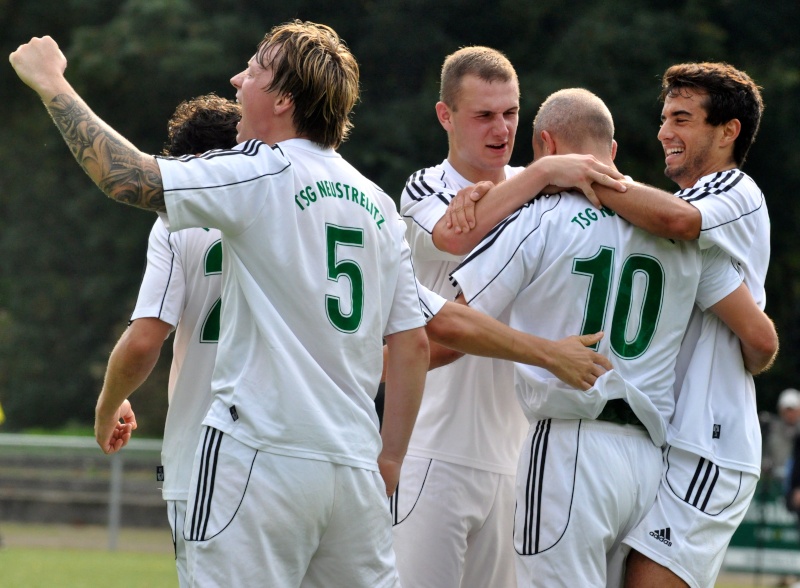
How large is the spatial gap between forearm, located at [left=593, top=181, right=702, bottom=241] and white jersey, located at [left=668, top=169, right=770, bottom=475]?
62 mm

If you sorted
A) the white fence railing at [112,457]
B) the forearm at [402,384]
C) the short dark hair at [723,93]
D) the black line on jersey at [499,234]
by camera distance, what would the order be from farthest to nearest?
1. the white fence railing at [112,457]
2. the short dark hair at [723,93]
3. the black line on jersey at [499,234]
4. the forearm at [402,384]

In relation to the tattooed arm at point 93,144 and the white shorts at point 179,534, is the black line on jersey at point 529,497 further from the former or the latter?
the tattooed arm at point 93,144

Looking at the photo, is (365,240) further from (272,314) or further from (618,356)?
(618,356)

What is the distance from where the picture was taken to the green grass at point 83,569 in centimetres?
1203

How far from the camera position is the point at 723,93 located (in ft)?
14.5

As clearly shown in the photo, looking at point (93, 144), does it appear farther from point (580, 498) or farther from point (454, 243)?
point (580, 498)

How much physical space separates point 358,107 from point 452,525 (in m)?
19.2

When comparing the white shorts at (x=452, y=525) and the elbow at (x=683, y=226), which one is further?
the white shorts at (x=452, y=525)

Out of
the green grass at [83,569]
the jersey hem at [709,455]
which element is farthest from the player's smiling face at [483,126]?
the green grass at [83,569]

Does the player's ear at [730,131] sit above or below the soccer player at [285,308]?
above

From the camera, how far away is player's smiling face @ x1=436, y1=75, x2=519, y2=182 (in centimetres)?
494

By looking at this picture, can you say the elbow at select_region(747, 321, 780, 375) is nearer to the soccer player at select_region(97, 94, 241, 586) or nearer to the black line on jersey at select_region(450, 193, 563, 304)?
the black line on jersey at select_region(450, 193, 563, 304)

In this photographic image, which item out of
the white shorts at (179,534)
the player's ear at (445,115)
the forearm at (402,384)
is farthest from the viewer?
the player's ear at (445,115)

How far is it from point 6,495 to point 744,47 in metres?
15.8
